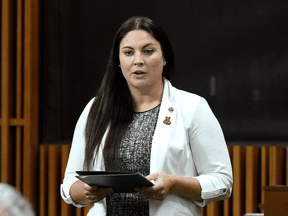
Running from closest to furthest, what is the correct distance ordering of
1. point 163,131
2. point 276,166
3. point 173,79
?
point 163,131 → point 276,166 → point 173,79

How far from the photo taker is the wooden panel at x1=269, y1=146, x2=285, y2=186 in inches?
124

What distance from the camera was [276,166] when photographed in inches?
124

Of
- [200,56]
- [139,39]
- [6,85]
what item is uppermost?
[200,56]

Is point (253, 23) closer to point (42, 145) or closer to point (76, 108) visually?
point (76, 108)

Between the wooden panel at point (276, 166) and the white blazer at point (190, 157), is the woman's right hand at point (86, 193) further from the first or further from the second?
the wooden panel at point (276, 166)

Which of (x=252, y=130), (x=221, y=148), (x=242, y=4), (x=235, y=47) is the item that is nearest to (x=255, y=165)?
(x=252, y=130)

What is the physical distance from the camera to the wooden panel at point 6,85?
3.63m

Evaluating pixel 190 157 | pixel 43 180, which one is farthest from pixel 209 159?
pixel 43 180

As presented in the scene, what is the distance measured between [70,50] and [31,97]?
1.90 feet

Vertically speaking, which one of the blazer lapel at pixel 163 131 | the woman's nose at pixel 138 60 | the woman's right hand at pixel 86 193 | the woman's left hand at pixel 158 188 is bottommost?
the woman's right hand at pixel 86 193

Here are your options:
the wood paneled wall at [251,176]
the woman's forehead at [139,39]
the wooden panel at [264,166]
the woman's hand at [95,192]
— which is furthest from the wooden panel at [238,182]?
the woman's hand at [95,192]

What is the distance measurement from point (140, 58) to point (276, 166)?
1857 mm

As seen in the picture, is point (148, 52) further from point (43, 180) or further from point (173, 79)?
point (43, 180)

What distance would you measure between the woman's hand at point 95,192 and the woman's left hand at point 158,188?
148 mm
